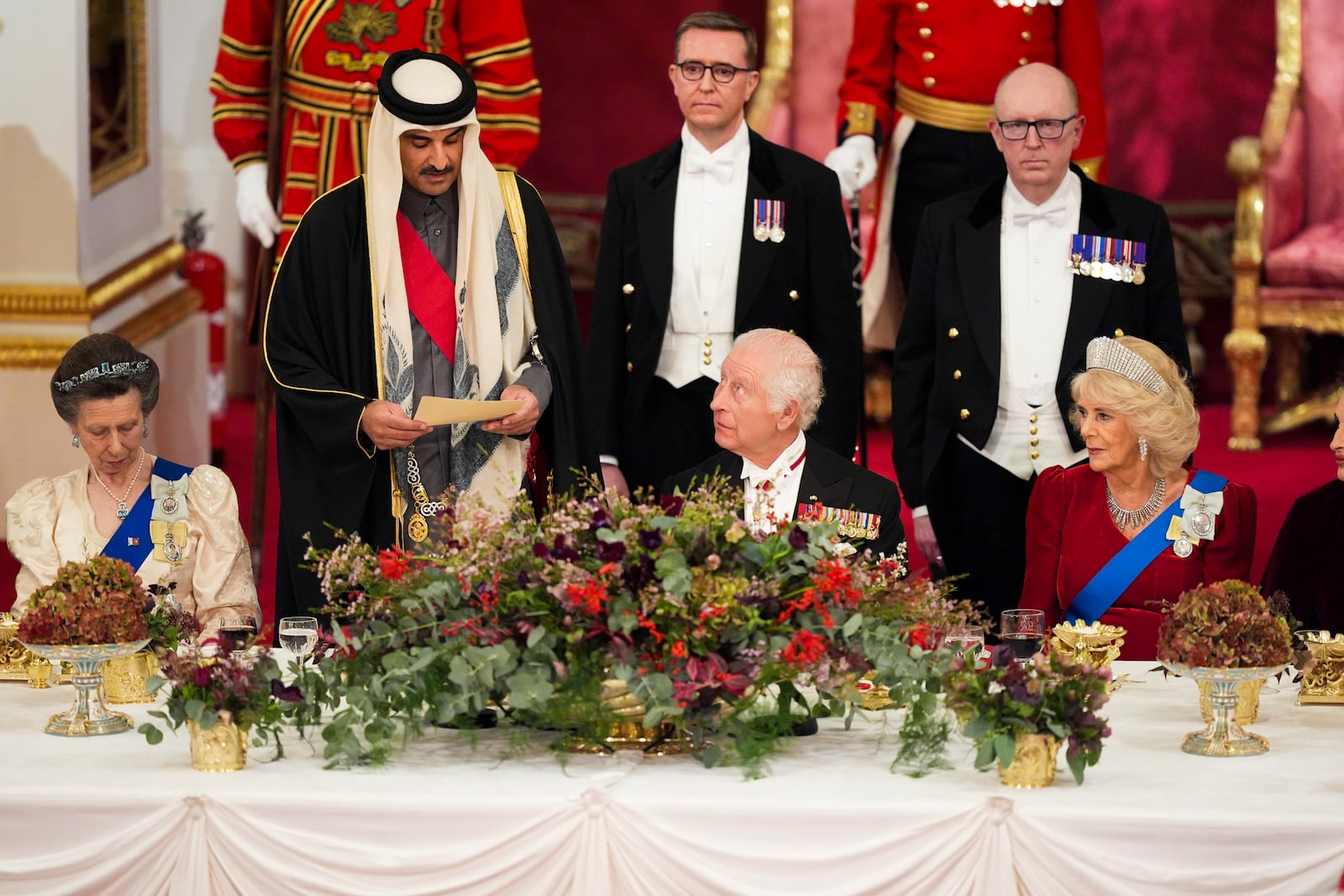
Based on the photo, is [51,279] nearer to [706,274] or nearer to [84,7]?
[84,7]

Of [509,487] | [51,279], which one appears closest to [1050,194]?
[509,487]

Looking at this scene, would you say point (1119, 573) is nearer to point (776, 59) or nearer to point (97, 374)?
point (97, 374)

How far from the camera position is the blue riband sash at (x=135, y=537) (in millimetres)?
3598

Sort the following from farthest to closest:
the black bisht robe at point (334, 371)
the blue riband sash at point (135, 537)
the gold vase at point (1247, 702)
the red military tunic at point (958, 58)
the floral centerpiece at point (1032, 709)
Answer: the red military tunic at point (958, 58) → the black bisht robe at point (334, 371) → the blue riband sash at point (135, 537) → the gold vase at point (1247, 702) → the floral centerpiece at point (1032, 709)

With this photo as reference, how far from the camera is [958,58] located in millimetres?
5266

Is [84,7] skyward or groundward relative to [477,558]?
skyward

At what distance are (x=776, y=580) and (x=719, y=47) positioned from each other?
2.11m

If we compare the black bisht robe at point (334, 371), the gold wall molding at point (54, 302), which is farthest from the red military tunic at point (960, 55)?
the gold wall molding at point (54, 302)

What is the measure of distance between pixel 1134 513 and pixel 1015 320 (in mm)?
665

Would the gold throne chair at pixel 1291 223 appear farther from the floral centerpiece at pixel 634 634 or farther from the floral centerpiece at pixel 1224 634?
the floral centerpiece at pixel 634 634

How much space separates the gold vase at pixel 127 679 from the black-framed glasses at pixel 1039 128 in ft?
7.31

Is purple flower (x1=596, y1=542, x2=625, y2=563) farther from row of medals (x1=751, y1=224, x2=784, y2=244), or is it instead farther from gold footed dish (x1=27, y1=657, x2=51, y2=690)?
row of medals (x1=751, y1=224, x2=784, y2=244)

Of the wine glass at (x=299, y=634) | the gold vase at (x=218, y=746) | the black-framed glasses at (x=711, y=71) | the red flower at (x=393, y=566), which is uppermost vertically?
the black-framed glasses at (x=711, y=71)

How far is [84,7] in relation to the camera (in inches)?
231
